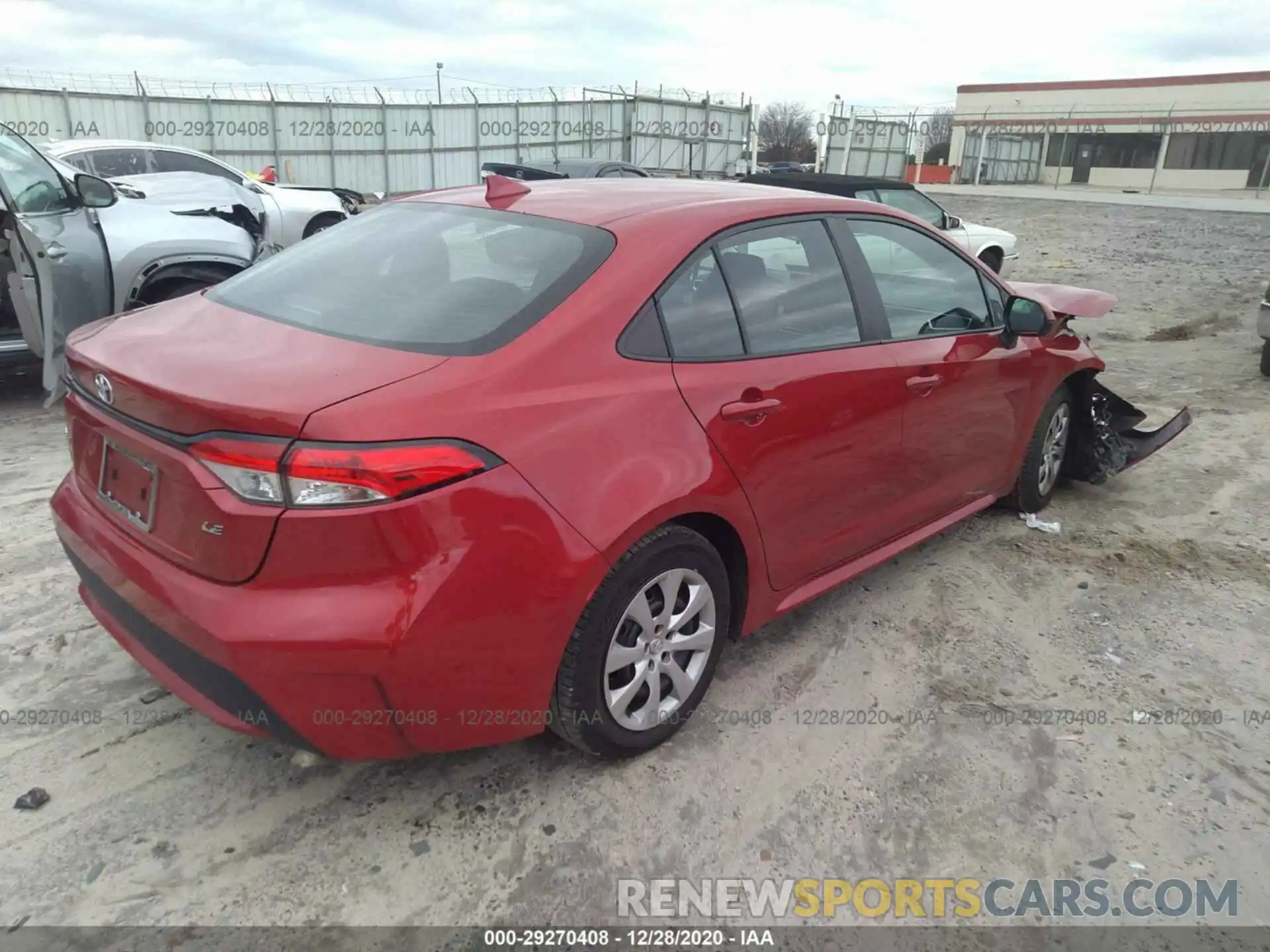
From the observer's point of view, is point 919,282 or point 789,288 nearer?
point 789,288

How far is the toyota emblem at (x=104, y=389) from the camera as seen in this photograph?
2.30 meters

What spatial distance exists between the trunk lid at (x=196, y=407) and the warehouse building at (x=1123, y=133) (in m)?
39.0

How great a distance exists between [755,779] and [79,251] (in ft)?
16.0

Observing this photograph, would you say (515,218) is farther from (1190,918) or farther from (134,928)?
(1190,918)

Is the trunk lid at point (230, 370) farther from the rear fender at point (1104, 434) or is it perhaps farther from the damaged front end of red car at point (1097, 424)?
the rear fender at point (1104, 434)

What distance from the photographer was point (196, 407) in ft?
6.71

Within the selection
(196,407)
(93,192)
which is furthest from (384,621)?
(93,192)

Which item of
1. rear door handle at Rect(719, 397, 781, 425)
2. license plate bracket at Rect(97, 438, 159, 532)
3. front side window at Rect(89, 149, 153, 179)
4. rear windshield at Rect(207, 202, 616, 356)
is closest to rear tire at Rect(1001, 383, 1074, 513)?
rear door handle at Rect(719, 397, 781, 425)

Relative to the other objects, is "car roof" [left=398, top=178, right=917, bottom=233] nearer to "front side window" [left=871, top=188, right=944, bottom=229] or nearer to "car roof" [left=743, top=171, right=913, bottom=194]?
"car roof" [left=743, top=171, right=913, bottom=194]

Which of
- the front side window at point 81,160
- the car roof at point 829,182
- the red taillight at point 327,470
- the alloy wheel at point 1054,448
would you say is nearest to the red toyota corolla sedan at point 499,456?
the red taillight at point 327,470

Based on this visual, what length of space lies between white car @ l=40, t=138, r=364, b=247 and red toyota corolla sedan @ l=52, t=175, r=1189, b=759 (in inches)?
304

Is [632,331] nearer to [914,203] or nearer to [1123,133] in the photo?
[914,203]

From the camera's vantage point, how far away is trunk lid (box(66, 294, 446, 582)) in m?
2.00

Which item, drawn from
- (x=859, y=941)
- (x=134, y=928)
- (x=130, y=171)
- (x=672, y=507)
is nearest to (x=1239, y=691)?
(x=859, y=941)
